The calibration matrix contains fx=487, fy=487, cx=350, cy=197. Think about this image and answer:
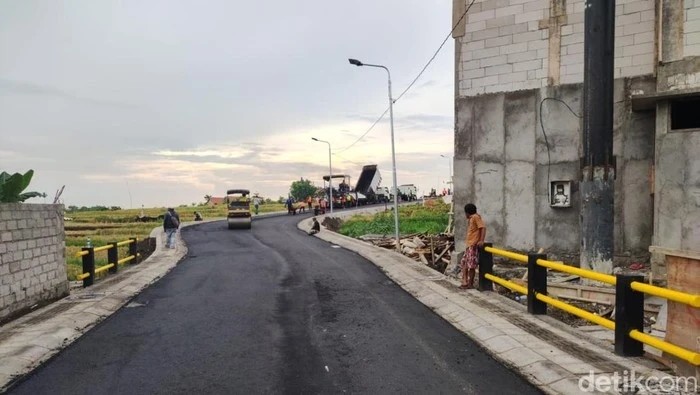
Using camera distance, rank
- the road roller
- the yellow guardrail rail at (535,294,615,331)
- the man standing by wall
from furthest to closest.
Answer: the road roller → the man standing by wall → the yellow guardrail rail at (535,294,615,331)

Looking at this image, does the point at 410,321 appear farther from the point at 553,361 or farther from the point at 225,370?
the point at 225,370

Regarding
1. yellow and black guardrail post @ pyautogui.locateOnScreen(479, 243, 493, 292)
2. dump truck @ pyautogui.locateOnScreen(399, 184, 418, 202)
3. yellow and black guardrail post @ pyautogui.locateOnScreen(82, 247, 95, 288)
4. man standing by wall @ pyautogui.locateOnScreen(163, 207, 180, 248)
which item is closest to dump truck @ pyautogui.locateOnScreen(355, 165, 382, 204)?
dump truck @ pyautogui.locateOnScreen(399, 184, 418, 202)

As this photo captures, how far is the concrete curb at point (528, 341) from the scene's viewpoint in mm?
5312

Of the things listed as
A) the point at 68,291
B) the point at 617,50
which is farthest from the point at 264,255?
the point at 617,50

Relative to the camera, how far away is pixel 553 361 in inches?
225

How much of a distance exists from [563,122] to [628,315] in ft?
26.5

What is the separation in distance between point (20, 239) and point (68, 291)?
2116 millimetres

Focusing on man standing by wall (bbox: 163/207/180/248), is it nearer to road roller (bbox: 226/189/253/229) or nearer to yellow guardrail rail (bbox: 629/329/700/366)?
road roller (bbox: 226/189/253/229)

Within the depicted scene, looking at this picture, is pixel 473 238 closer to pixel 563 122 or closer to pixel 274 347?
pixel 563 122

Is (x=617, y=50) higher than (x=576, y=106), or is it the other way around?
(x=617, y=50)

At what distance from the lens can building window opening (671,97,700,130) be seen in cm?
1025

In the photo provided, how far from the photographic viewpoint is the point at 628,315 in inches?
226

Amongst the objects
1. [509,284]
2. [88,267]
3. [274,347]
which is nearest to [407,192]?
[88,267]

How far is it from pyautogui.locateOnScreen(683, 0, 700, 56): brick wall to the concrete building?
2 cm
